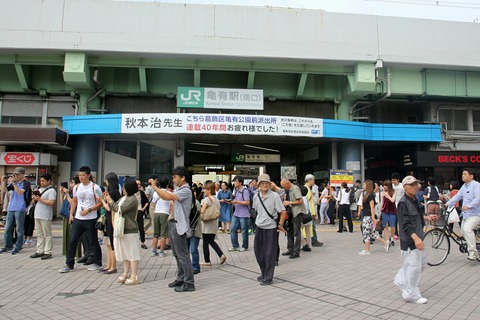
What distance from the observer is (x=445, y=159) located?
740 inches

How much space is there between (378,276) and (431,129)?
1442 centimetres

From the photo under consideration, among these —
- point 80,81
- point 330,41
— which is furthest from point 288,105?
point 80,81

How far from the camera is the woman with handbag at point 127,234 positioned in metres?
5.93

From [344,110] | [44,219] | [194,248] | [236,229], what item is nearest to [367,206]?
[236,229]

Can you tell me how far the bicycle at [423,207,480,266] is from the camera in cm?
730

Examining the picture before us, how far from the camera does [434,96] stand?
18.5 m

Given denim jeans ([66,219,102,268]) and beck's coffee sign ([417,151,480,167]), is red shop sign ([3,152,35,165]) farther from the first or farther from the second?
beck's coffee sign ([417,151,480,167])

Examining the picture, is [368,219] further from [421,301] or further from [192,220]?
[192,220]

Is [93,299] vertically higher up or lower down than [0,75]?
lower down

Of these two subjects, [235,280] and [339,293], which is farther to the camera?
[235,280]

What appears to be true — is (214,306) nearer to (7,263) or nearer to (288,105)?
(7,263)

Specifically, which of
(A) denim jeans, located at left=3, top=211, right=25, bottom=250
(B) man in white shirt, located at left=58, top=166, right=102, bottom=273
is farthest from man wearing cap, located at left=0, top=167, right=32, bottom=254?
(B) man in white shirt, located at left=58, top=166, right=102, bottom=273

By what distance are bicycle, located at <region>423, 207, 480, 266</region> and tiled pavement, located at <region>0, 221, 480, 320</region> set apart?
0.71 feet

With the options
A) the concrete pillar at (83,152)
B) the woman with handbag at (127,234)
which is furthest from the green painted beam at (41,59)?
the woman with handbag at (127,234)
